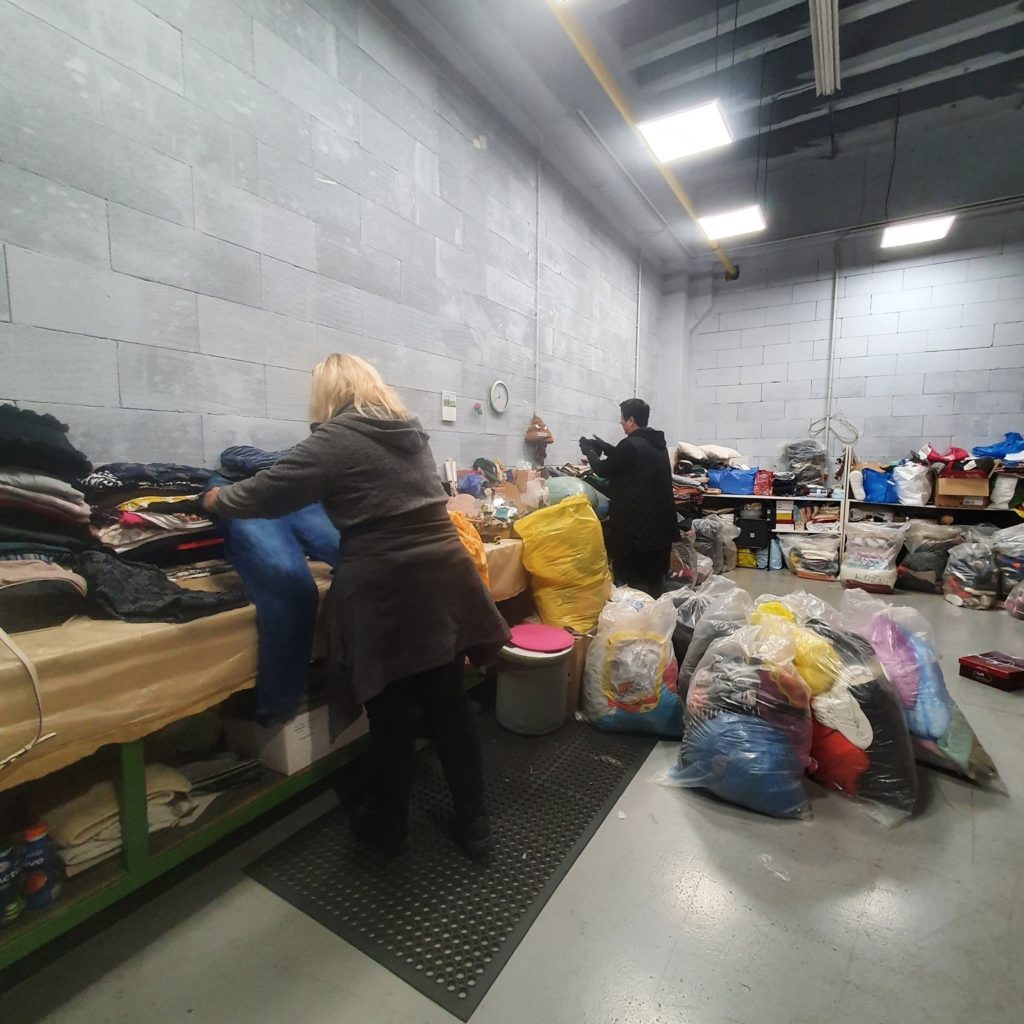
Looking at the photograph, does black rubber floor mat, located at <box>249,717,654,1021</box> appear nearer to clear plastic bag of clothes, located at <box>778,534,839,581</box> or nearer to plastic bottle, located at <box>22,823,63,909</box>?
plastic bottle, located at <box>22,823,63,909</box>

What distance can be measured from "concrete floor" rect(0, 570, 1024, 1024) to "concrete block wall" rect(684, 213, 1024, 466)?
472 cm

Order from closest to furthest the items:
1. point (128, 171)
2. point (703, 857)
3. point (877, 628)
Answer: point (703, 857), point (128, 171), point (877, 628)

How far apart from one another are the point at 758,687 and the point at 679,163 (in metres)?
4.99

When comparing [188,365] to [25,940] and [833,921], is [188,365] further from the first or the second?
[833,921]

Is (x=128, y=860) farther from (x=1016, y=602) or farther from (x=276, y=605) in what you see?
(x=1016, y=602)

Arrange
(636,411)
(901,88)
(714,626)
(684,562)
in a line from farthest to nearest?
(684,562) < (901,88) < (636,411) < (714,626)

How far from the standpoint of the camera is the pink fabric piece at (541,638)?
2.06m

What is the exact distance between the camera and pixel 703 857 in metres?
1.51

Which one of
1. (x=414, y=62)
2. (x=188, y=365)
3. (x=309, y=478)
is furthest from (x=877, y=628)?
(x=414, y=62)

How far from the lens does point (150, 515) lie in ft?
4.70

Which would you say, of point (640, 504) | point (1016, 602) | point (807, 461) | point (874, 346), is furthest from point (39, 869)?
point (874, 346)

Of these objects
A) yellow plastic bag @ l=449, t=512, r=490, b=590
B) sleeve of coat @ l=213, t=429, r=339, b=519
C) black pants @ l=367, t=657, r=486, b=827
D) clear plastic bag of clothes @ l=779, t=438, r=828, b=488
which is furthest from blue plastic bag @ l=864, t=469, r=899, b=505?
sleeve of coat @ l=213, t=429, r=339, b=519

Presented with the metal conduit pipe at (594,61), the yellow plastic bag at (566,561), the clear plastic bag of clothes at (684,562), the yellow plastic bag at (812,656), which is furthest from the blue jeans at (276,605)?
the clear plastic bag of clothes at (684,562)

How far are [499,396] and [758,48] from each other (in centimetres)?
290
